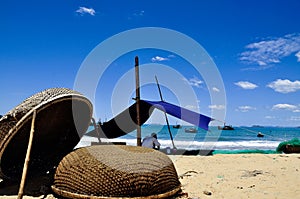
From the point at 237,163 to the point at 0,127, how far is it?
202 inches

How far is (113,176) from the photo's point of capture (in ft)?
11.0

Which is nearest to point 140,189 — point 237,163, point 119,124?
point 237,163

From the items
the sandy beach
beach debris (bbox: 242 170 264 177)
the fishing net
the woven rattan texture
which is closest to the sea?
the fishing net

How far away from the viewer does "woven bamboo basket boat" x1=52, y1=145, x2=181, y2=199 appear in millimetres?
3346

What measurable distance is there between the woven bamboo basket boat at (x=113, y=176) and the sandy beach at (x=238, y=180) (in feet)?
1.32

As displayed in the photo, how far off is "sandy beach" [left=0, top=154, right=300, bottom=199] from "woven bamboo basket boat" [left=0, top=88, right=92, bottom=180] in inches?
27.6

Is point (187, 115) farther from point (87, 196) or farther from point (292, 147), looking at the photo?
point (87, 196)

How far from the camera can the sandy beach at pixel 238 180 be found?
407 centimetres

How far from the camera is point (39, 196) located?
12.6ft

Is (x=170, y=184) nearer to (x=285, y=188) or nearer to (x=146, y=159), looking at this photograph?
(x=146, y=159)

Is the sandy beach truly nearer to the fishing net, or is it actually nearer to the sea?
the sea

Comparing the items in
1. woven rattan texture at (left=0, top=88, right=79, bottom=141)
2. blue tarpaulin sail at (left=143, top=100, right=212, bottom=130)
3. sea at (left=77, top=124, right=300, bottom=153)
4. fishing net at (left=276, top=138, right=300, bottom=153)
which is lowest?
sea at (left=77, top=124, right=300, bottom=153)

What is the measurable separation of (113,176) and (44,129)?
1.79 meters

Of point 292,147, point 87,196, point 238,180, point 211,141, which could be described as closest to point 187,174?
point 238,180
